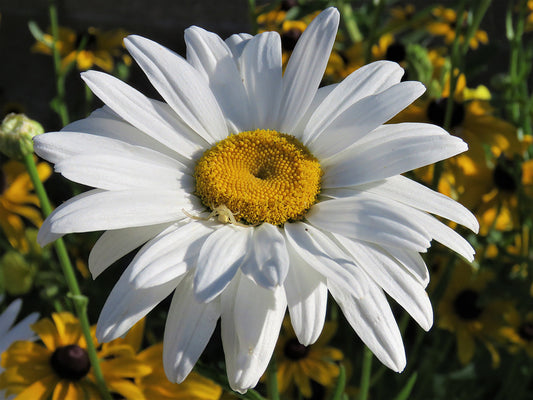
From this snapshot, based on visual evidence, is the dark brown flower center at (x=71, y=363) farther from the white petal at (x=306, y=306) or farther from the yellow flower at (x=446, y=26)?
the yellow flower at (x=446, y=26)

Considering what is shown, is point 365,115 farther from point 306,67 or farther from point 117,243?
point 117,243

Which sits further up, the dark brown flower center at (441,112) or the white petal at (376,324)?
the white petal at (376,324)

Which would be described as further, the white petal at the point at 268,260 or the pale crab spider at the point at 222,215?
the pale crab spider at the point at 222,215

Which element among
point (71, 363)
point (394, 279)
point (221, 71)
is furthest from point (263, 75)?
point (71, 363)

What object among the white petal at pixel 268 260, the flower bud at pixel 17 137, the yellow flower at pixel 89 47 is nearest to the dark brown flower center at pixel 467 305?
the white petal at pixel 268 260

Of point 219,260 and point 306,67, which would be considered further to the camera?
point 306,67

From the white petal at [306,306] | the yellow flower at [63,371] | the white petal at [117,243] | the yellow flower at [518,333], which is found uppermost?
the white petal at [117,243]

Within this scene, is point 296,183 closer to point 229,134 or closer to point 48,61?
point 229,134
